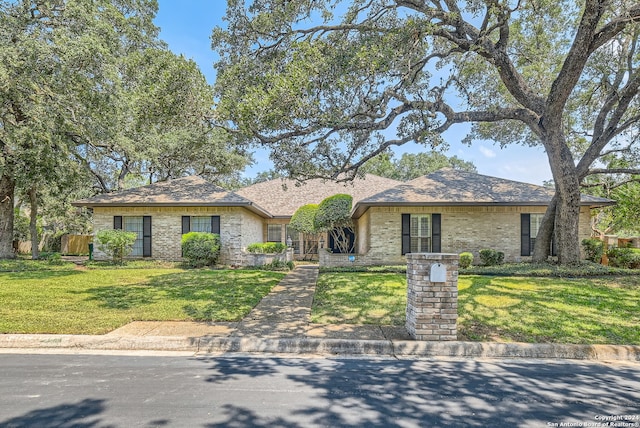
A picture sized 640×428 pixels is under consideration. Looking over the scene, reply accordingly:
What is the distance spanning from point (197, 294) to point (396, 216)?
865 cm

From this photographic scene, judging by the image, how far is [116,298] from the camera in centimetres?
823

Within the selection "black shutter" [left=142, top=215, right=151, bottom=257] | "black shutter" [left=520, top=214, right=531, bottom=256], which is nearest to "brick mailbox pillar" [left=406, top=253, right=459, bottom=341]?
"black shutter" [left=520, top=214, right=531, bottom=256]

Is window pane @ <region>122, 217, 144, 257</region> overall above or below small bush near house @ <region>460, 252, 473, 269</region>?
above

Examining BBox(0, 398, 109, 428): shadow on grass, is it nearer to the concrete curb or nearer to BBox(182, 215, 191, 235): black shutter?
the concrete curb

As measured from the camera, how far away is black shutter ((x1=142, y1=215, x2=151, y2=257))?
1581cm

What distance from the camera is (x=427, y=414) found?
3.39m

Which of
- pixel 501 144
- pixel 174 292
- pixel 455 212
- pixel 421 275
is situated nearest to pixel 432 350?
pixel 421 275

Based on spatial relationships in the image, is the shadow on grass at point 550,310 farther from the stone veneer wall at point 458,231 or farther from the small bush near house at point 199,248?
the small bush near house at point 199,248

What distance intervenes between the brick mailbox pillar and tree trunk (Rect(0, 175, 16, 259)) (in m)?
18.5

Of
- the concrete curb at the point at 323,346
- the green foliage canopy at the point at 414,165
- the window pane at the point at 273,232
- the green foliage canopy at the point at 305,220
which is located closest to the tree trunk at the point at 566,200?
the concrete curb at the point at 323,346

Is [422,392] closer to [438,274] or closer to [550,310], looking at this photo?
[438,274]

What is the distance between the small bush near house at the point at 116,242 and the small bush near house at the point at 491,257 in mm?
13868

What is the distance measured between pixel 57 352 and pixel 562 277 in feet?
41.2

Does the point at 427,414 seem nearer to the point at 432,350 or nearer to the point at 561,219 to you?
the point at 432,350
